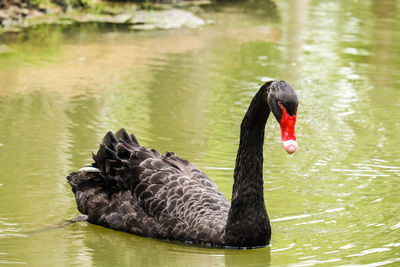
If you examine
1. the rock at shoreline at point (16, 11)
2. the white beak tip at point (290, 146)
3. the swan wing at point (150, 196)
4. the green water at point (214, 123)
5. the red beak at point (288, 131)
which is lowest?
the green water at point (214, 123)

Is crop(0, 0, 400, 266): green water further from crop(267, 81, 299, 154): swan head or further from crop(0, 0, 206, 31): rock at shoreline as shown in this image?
crop(267, 81, 299, 154): swan head

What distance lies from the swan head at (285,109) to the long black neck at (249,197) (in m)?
0.39

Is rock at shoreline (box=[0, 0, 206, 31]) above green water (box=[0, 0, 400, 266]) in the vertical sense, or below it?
above

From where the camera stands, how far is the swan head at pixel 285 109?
442 centimetres

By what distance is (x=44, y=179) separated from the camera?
6.52m

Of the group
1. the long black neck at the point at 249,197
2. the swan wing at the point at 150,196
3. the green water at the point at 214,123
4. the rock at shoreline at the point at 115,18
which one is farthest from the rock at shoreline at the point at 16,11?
the long black neck at the point at 249,197

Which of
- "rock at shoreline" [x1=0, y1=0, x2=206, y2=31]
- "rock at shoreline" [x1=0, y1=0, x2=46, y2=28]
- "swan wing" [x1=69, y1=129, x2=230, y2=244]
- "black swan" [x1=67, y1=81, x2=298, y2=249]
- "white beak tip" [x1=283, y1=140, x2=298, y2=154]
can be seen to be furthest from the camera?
"rock at shoreline" [x1=0, y1=0, x2=206, y2=31]

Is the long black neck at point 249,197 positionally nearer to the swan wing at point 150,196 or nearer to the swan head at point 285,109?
the swan wing at point 150,196

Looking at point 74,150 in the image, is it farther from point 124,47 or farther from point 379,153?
point 124,47

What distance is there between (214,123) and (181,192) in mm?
3181

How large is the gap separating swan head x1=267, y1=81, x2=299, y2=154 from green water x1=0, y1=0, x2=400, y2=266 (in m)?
0.88

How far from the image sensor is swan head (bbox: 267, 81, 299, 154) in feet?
14.5

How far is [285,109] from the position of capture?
14.8 feet

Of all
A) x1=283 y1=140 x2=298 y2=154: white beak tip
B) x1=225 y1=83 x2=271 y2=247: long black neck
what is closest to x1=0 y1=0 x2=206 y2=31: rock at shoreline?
x1=225 y1=83 x2=271 y2=247: long black neck
